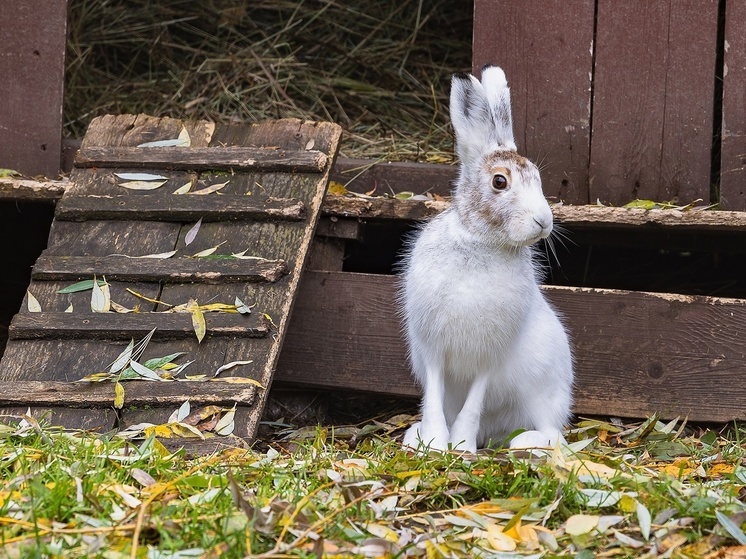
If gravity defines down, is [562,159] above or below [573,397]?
above

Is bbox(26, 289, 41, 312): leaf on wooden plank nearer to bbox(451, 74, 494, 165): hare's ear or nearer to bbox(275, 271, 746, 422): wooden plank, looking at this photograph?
bbox(275, 271, 746, 422): wooden plank

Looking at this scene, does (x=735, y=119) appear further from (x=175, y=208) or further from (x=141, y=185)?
(x=141, y=185)

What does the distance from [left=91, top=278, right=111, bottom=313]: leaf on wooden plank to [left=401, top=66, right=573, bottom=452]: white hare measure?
131 cm

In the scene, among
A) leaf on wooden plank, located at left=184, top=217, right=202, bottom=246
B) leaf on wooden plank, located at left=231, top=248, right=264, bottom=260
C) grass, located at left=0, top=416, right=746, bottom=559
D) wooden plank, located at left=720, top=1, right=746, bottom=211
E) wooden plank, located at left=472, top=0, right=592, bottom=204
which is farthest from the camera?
wooden plank, located at left=472, top=0, right=592, bottom=204

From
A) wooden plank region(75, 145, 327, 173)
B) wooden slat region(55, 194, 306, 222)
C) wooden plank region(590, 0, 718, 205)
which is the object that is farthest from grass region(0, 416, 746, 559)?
wooden plank region(590, 0, 718, 205)

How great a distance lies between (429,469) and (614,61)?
2.67m

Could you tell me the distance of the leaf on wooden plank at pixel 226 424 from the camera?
3.94 metres

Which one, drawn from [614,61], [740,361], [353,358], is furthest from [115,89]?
[740,361]

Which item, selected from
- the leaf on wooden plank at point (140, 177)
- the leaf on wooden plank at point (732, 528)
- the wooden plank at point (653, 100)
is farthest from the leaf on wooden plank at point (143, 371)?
the wooden plank at point (653, 100)

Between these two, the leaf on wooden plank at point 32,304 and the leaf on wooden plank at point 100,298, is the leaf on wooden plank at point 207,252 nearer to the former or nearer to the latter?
the leaf on wooden plank at point 100,298

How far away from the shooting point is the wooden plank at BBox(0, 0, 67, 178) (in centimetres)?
557

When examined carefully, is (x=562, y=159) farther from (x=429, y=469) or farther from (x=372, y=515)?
(x=372, y=515)

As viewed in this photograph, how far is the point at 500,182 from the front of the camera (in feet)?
13.3

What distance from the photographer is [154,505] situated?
3041mm
